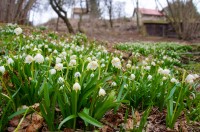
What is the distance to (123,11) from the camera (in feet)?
109

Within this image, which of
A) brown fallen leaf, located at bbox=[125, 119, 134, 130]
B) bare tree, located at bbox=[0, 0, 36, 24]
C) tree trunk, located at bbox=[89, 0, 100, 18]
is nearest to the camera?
brown fallen leaf, located at bbox=[125, 119, 134, 130]

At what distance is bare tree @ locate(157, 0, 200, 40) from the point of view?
16.6 meters

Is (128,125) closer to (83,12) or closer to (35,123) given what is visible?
(35,123)

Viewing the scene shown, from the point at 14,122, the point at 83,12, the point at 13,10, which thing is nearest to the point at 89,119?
the point at 14,122

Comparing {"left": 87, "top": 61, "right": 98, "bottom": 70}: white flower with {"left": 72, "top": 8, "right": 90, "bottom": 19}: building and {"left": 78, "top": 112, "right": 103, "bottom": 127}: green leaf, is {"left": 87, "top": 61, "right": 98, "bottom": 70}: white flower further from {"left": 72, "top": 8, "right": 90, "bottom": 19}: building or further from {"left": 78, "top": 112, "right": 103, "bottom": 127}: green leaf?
{"left": 72, "top": 8, "right": 90, "bottom": 19}: building

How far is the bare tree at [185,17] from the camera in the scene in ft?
54.3

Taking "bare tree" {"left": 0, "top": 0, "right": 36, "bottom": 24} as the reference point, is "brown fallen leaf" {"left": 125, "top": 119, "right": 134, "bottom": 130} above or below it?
below

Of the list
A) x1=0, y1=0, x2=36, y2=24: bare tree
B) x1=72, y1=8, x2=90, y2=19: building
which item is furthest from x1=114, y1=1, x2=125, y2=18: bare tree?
x1=0, y1=0, x2=36, y2=24: bare tree

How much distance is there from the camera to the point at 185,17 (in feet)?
56.1

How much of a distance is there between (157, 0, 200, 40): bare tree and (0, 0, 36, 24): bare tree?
11.1m

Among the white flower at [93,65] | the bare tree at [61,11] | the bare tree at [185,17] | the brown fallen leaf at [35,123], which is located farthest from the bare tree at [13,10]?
the bare tree at [185,17]

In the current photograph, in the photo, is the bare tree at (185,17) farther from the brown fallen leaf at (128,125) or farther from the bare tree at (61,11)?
the brown fallen leaf at (128,125)

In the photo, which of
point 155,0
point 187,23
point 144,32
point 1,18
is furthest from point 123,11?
point 1,18

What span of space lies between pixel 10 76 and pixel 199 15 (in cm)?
1616
